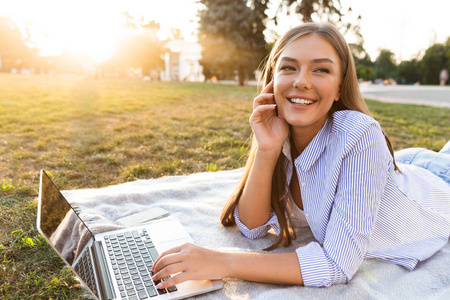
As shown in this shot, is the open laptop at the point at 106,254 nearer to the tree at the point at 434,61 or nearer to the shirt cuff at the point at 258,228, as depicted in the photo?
the shirt cuff at the point at 258,228

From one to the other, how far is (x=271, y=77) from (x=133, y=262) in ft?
4.71

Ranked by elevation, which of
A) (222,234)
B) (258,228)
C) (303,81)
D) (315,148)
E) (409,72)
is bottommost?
(222,234)

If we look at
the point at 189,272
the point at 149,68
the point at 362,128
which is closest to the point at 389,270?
the point at 362,128

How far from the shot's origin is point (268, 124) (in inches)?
85.8

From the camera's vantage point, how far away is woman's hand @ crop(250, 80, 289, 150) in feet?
6.84

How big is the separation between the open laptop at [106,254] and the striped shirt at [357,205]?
604 millimetres

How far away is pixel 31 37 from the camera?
153 ft

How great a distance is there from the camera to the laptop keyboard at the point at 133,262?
5.31ft

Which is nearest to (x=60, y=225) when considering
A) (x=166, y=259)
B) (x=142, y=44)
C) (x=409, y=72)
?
(x=166, y=259)

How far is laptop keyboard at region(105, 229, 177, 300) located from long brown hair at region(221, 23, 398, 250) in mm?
676

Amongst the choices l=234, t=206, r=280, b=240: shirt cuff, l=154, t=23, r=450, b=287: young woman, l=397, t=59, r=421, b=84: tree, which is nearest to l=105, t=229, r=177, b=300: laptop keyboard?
l=154, t=23, r=450, b=287: young woman

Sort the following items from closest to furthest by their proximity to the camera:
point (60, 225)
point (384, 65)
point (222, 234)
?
point (60, 225) → point (222, 234) → point (384, 65)

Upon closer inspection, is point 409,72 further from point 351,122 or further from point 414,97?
point 351,122

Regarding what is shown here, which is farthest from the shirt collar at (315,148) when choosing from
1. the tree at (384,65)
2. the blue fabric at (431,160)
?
the tree at (384,65)
